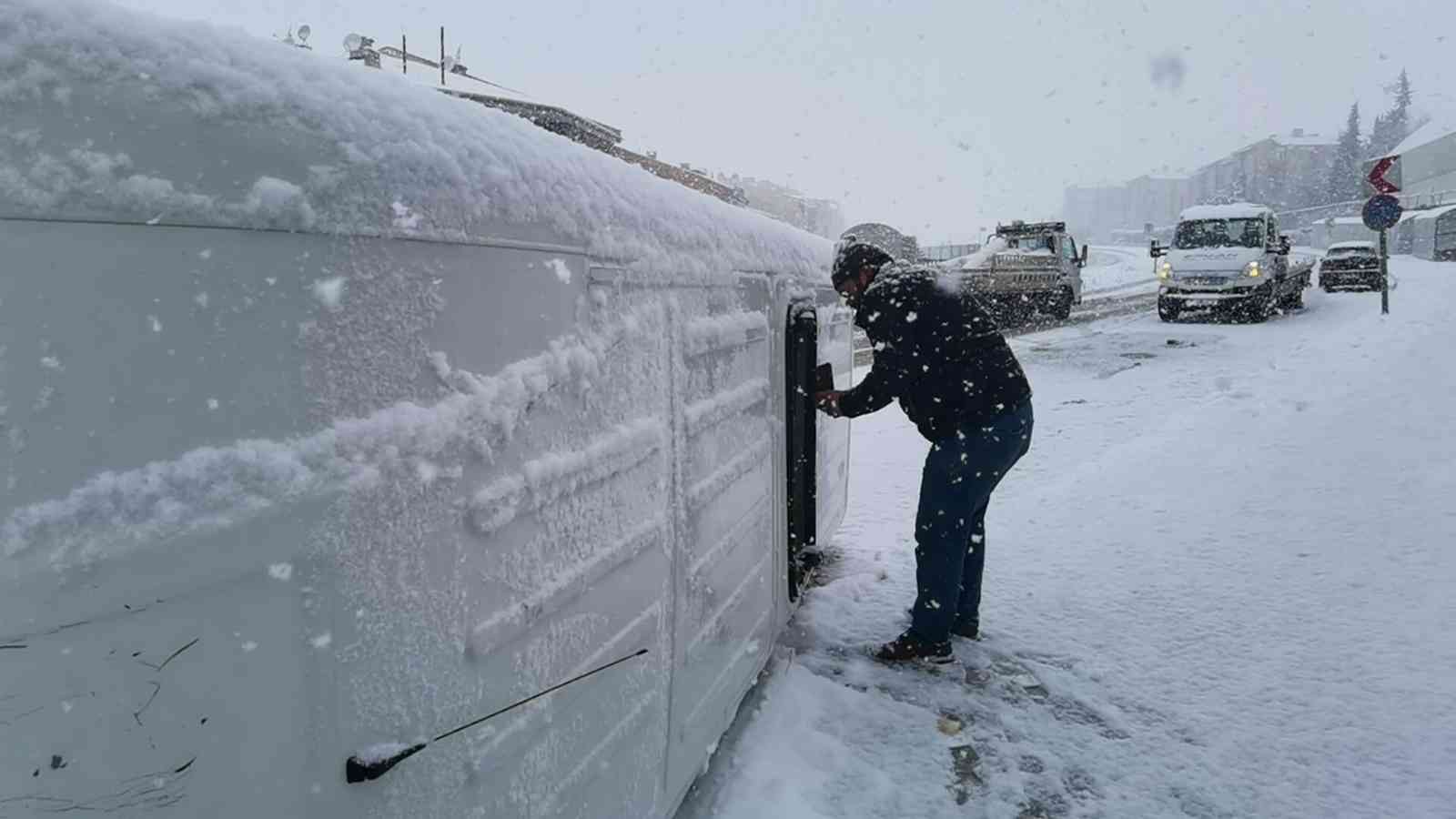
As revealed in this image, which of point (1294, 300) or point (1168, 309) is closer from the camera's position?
point (1168, 309)

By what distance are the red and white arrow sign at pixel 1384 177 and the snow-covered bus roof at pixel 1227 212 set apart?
9.39ft

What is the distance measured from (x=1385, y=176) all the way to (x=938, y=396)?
643 inches

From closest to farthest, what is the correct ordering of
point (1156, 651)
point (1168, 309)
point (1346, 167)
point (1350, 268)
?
1. point (1156, 651)
2. point (1168, 309)
3. point (1350, 268)
4. point (1346, 167)

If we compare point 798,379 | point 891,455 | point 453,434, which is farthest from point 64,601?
point 891,455

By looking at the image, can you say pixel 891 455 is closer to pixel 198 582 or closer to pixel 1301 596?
pixel 1301 596

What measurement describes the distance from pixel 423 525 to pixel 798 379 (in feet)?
8.06

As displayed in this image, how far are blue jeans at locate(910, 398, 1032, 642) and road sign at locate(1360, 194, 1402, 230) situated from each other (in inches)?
608

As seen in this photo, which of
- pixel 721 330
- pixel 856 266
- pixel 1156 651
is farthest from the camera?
pixel 1156 651

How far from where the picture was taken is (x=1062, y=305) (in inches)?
775

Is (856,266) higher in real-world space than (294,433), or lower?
higher

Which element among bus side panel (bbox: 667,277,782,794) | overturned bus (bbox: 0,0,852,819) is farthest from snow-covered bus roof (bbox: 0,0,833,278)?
bus side panel (bbox: 667,277,782,794)

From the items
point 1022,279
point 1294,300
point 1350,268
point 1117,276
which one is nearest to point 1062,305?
point 1022,279

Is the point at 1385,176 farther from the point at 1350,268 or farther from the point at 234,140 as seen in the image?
the point at 234,140

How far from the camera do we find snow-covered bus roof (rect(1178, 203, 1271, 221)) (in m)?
18.4
